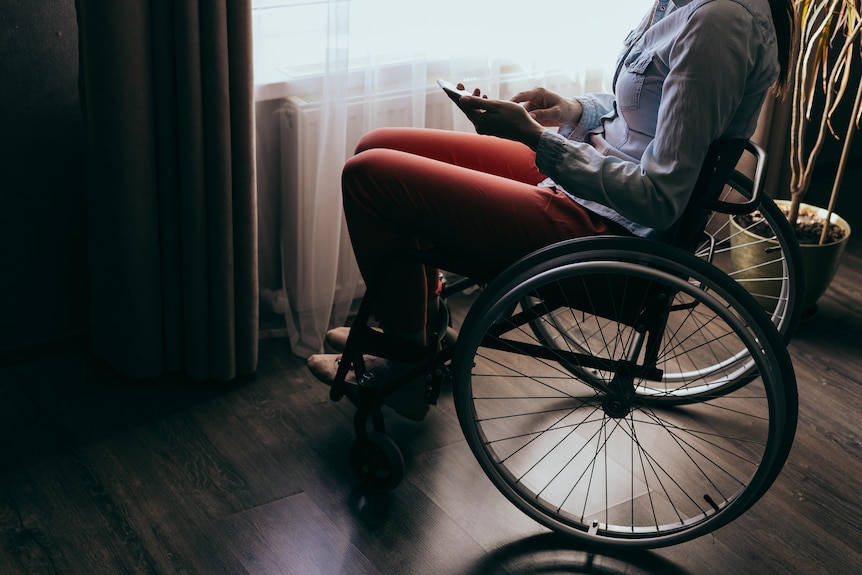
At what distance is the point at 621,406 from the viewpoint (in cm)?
146

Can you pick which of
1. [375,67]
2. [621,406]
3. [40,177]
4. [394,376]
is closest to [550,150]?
[621,406]

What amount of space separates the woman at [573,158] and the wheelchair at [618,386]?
5cm

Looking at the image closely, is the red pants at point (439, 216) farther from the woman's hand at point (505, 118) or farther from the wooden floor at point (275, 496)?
the wooden floor at point (275, 496)

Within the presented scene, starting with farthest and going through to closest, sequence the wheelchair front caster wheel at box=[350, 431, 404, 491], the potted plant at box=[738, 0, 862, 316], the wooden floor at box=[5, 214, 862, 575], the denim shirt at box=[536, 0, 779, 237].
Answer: the potted plant at box=[738, 0, 862, 316] < the wheelchair front caster wheel at box=[350, 431, 404, 491] < the wooden floor at box=[5, 214, 862, 575] < the denim shirt at box=[536, 0, 779, 237]

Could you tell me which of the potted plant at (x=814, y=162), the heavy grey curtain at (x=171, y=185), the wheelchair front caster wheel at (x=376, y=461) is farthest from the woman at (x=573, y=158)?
the potted plant at (x=814, y=162)

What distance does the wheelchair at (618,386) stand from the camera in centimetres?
132

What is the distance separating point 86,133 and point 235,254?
376mm

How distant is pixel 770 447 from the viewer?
1.35 meters

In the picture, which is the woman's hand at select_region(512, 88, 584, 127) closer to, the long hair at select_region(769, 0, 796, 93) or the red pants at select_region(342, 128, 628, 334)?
the red pants at select_region(342, 128, 628, 334)

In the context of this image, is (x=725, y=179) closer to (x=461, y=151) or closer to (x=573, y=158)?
(x=573, y=158)

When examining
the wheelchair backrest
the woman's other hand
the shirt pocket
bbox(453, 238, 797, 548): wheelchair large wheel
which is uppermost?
the shirt pocket

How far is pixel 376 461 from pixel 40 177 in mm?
914

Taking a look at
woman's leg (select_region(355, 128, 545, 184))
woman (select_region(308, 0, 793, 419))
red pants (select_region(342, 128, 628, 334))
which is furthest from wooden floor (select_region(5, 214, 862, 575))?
woman's leg (select_region(355, 128, 545, 184))

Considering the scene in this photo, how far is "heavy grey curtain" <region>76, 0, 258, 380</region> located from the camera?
1.62 meters
